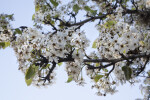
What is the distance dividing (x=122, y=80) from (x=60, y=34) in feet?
5.67

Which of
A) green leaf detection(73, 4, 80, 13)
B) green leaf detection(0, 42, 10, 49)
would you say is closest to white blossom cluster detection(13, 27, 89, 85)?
green leaf detection(0, 42, 10, 49)

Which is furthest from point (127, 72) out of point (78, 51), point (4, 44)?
point (4, 44)

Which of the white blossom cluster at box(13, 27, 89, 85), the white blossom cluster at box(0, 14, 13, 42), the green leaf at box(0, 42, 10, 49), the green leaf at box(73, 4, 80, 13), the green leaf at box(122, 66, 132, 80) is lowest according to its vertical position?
the green leaf at box(122, 66, 132, 80)

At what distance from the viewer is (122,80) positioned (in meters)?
3.69

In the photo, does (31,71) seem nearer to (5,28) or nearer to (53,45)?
(53,45)

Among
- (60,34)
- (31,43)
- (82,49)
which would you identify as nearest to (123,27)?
(82,49)

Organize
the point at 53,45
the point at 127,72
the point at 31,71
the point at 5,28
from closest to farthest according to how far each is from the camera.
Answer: the point at 53,45
the point at 31,71
the point at 127,72
the point at 5,28

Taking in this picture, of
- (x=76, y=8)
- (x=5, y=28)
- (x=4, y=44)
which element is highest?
(x=76, y=8)

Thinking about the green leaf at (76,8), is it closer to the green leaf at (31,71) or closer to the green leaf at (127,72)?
the green leaf at (127,72)

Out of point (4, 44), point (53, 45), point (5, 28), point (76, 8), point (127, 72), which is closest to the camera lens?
point (53, 45)

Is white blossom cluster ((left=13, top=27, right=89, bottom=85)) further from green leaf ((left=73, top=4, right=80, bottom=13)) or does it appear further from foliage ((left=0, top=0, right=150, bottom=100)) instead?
green leaf ((left=73, top=4, right=80, bottom=13))

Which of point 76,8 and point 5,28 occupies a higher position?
point 76,8

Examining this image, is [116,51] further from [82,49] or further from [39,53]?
[39,53]

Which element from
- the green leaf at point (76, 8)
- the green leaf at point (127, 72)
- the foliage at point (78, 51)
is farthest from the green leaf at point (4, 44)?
the green leaf at point (127, 72)
